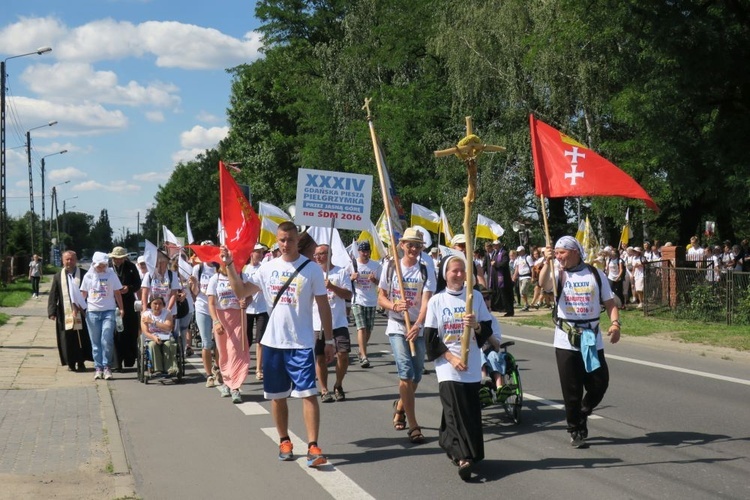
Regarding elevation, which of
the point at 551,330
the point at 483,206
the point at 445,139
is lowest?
the point at 551,330

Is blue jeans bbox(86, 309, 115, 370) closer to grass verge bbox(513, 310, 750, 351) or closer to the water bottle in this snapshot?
the water bottle

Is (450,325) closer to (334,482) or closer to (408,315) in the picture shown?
(408,315)

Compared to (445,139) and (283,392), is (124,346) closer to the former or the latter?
(283,392)

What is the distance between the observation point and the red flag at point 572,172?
849 centimetres

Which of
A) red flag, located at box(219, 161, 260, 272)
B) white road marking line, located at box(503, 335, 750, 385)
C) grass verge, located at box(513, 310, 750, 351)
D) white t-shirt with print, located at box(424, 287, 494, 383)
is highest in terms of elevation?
red flag, located at box(219, 161, 260, 272)

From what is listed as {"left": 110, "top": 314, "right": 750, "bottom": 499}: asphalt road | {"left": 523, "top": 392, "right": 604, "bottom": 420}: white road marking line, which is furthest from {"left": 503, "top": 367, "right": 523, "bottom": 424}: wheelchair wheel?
{"left": 523, "top": 392, "right": 604, "bottom": 420}: white road marking line

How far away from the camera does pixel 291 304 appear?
24.1ft

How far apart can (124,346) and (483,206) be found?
20343 millimetres

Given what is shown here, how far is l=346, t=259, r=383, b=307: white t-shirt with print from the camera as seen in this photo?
46.3 feet

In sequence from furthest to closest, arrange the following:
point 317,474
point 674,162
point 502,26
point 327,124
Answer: point 327,124 → point 502,26 → point 674,162 → point 317,474

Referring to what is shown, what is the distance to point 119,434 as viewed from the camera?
853 cm

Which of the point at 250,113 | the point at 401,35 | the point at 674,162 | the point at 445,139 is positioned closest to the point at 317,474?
the point at 674,162

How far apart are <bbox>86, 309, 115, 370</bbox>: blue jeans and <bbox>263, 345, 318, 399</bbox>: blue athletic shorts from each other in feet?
20.8

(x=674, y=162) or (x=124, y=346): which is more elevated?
(x=674, y=162)
